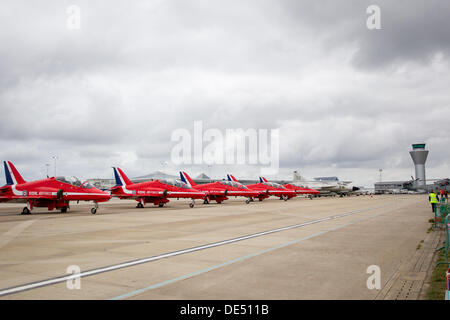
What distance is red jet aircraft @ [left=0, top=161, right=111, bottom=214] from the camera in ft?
76.3

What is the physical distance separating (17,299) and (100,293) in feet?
3.92

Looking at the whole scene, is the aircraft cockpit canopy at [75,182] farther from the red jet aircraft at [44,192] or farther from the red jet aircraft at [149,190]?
the red jet aircraft at [149,190]

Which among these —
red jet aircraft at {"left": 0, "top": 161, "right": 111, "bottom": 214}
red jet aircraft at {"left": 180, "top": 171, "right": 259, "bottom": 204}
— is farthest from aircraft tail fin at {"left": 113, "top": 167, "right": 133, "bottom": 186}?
red jet aircraft at {"left": 180, "top": 171, "right": 259, "bottom": 204}

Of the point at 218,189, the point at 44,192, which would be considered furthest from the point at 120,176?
the point at 218,189

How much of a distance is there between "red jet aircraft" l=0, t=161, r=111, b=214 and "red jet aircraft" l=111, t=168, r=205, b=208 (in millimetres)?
6352

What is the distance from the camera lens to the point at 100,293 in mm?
5465

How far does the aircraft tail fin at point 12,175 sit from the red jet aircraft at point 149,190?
800 cm

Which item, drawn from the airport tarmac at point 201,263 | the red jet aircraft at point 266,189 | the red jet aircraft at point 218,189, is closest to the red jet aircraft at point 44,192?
the airport tarmac at point 201,263

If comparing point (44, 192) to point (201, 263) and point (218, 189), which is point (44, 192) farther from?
point (201, 263)

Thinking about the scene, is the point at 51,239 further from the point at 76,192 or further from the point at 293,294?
the point at 76,192

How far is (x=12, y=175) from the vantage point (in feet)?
81.0

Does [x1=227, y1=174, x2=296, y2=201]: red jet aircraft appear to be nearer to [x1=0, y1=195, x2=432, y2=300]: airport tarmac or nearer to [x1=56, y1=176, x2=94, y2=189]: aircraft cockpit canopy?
[x1=56, y1=176, x2=94, y2=189]: aircraft cockpit canopy

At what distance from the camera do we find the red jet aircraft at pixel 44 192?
23.3 m
